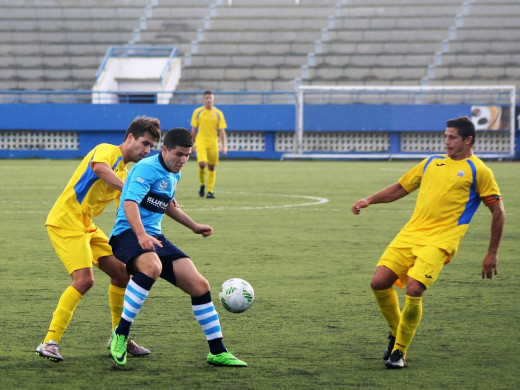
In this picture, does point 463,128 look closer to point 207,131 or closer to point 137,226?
point 137,226

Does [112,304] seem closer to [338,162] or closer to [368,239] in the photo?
[368,239]

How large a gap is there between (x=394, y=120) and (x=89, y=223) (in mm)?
25964

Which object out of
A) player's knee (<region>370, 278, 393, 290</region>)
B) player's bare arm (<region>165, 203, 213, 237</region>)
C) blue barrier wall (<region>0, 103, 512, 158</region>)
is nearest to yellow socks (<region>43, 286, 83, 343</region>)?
player's bare arm (<region>165, 203, 213, 237</region>)

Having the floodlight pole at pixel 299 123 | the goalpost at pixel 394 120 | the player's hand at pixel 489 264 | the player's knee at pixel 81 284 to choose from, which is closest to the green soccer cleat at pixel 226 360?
the player's knee at pixel 81 284

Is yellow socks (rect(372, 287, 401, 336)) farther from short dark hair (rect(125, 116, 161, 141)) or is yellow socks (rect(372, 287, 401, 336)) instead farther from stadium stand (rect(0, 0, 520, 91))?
stadium stand (rect(0, 0, 520, 91))

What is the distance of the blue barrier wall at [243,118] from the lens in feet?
101

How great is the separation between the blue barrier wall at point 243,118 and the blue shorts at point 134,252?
2556 centimetres

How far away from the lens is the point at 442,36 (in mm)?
34688

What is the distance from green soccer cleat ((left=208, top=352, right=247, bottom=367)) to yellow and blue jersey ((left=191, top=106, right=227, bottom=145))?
43.8ft

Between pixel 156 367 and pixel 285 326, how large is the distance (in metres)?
1.38

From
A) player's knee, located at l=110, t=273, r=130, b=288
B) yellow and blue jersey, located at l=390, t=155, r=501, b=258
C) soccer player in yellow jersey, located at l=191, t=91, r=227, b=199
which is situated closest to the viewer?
yellow and blue jersey, located at l=390, t=155, r=501, b=258

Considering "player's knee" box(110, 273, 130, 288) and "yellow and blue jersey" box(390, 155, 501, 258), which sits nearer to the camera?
"yellow and blue jersey" box(390, 155, 501, 258)

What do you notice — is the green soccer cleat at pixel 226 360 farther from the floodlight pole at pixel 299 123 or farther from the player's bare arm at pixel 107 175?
the floodlight pole at pixel 299 123

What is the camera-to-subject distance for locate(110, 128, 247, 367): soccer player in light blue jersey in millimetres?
5020
